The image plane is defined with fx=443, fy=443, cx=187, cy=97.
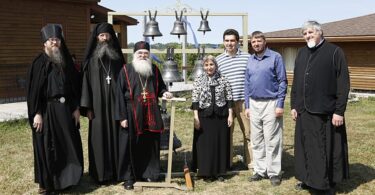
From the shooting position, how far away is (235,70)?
19.2 ft

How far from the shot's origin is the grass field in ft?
17.9

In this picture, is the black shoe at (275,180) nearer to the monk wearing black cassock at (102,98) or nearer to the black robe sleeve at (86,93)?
the monk wearing black cassock at (102,98)

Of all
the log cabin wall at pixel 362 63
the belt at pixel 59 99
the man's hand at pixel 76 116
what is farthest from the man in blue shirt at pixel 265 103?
the log cabin wall at pixel 362 63

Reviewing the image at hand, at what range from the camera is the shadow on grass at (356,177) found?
17.9 feet

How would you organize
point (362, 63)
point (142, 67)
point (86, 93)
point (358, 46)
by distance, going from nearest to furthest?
point (142, 67)
point (86, 93)
point (362, 63)
point (358, 46)

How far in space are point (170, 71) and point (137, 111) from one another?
1.16 meters

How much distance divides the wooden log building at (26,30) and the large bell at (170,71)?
9.11 meters

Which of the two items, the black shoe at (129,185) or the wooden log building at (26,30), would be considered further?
the wooden log building at (26,30)

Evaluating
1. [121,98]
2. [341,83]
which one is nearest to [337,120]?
[341,83]

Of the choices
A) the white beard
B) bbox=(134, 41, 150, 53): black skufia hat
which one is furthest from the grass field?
bbox=(134, 41, 150, 53): black skufia hat

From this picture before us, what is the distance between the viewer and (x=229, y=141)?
585 centimetres

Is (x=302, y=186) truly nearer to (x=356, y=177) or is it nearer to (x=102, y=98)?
(x=356, y=177)

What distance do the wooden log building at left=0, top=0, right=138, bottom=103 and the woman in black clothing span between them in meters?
10.0

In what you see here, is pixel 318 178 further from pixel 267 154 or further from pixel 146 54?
pixel 146 54
